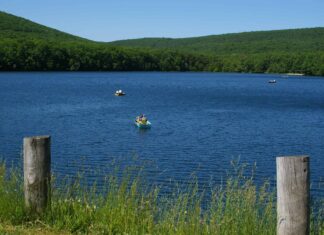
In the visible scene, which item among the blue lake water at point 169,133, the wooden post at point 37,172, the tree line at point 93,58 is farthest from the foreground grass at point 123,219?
the tree line at point 93,58

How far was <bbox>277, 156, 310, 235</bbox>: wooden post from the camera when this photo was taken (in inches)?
223

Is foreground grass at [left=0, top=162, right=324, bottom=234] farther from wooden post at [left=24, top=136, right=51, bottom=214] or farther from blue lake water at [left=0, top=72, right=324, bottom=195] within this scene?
blue lake water at [left=0, top=72, right=324, bottom=195]

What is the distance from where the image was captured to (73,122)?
43.2 metres

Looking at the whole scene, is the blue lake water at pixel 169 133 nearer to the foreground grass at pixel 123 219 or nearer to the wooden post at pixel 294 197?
the foreground grass at pixel 123 219

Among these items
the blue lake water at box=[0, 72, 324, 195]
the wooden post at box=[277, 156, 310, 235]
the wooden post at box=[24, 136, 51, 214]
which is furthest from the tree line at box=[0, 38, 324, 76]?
the wooden post at box=[277, 156, 310, 235]

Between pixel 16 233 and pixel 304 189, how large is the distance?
327 cm

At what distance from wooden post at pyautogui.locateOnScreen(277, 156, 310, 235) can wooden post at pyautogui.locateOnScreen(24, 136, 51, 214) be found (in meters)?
3.00

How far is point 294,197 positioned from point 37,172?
3.22 meters

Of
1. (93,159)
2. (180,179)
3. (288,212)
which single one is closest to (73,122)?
(93,159)

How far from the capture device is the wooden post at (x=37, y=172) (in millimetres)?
7078

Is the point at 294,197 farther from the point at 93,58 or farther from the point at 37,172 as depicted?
the point at 93,58

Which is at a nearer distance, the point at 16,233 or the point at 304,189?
the point at 304,189

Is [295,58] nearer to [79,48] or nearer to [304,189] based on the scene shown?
[79,48]

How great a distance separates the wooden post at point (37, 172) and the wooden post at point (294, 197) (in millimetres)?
2998
